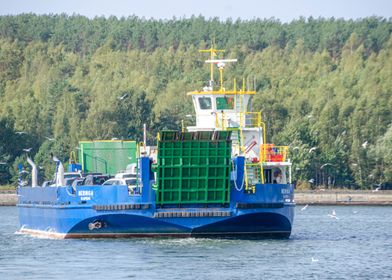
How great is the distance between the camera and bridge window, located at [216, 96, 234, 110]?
55.9 meters

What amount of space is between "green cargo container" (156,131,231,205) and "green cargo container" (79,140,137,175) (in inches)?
402

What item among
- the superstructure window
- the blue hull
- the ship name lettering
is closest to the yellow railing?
the blue hull

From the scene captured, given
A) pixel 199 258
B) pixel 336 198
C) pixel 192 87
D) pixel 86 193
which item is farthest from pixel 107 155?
pixel 192 87

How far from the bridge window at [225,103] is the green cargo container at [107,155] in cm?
583

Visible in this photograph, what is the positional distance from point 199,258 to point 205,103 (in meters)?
12.3

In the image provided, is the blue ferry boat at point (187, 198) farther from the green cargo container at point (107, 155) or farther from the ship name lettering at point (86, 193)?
the green cargo container at point (107, 155)

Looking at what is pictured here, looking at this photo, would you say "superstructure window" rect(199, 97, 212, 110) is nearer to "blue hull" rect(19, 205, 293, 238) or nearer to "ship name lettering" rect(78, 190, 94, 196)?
"blue hull" rect(19, 205, 293, 238)

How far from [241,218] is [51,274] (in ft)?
35.7

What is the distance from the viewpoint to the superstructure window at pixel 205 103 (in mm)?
56062

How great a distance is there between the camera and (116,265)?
43656 millimetres

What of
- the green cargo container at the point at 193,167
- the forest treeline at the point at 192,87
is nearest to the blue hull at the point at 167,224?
the green cargo container at the point at 193,167

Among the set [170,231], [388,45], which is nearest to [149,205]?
[170,231]

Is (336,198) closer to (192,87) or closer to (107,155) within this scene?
(192,87)

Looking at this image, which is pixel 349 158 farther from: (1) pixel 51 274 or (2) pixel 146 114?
(1) pixel 51 274
